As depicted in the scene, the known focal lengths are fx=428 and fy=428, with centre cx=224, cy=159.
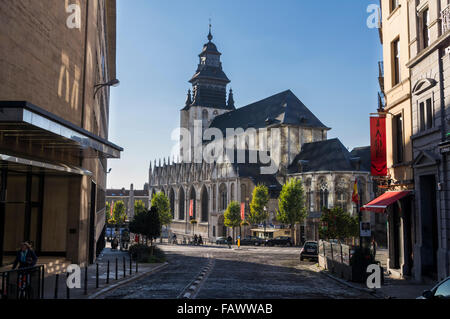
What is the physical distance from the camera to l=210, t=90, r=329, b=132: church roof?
76.7 m

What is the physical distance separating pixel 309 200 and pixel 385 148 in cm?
4497

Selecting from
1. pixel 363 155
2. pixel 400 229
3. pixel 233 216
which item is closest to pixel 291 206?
pixel 233 216

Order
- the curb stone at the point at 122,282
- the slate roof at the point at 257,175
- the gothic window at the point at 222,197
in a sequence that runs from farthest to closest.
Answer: the gothic window at the point at 222,197 → the slate roof at the point at 257,175 → the curb stone at the point at 122,282

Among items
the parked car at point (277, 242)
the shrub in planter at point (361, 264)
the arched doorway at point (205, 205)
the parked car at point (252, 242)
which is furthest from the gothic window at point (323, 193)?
the shrub in planter at point (361, 264)

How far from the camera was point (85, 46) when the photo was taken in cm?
2122

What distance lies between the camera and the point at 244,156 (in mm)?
78062

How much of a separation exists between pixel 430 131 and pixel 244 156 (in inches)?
2409

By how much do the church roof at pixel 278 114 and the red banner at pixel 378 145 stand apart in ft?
176

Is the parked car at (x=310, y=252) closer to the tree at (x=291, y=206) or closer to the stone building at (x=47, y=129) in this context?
the stone building at (x=47, y=129)

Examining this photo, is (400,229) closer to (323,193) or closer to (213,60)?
(323,193)

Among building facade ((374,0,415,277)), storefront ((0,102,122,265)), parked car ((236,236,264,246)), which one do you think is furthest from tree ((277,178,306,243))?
storefront ((0,102,122,265))

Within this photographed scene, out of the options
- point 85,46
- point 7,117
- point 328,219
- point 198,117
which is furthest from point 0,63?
point 198,117

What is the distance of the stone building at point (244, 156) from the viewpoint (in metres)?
65.2
